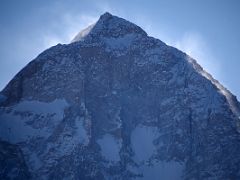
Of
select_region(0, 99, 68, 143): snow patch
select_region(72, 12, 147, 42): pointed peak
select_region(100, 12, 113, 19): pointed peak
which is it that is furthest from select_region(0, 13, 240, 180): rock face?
select_region(100, 12, 113, 19): pointed peak

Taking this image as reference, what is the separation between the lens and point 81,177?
10075 cm

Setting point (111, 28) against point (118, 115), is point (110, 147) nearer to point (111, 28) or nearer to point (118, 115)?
point (118, 115)

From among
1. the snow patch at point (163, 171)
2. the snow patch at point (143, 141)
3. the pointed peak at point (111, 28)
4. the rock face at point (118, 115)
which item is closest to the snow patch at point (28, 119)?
the rock face at point (118, 115)

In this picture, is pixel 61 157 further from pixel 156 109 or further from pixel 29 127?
pixel 156 109

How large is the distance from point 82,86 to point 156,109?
1824 cm

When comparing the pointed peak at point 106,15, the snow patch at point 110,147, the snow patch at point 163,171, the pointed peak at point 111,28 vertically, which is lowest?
the snow patch at point 163,171

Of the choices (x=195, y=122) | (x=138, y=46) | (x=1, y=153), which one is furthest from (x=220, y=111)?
(x=1, y=153)

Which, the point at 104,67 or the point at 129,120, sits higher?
the point at 104,67

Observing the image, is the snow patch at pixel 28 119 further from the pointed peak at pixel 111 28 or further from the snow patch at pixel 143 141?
the pointed peak at pixel 111 28

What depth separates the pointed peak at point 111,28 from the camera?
136 m

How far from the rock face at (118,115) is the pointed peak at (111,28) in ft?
2.83

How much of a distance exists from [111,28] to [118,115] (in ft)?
97.6

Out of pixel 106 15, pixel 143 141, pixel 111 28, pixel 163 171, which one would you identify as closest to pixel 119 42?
pixel 111 28

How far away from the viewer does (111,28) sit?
5438 inches
